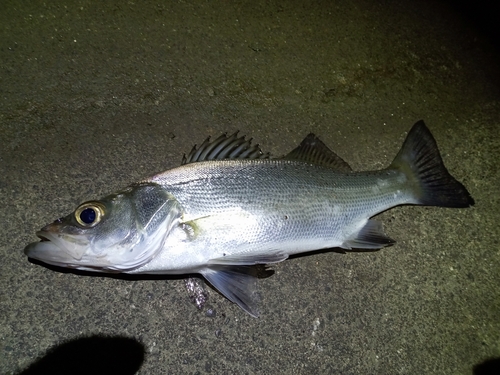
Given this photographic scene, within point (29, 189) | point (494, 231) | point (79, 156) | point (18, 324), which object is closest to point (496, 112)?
point (494, 231)

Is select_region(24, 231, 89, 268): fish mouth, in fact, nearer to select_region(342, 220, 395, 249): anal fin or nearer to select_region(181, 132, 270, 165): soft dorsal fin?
select_region(181, 132, 270, 165): soft dorsal fin


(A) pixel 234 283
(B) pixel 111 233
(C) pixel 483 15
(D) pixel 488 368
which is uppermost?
(C) pixel 483 15

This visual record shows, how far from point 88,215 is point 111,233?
150 mm

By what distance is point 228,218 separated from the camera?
1990mm

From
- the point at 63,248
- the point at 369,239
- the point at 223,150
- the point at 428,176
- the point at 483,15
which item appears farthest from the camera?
the point at 483,15

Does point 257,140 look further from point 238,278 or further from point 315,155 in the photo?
point 238,278

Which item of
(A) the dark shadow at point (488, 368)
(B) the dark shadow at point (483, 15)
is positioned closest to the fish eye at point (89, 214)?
(A) the dark shadow at point (488, 368)

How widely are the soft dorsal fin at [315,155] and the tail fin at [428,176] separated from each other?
41 centimetres

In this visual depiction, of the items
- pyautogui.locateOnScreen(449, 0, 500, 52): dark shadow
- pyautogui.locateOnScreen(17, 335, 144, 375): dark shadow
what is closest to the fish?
pyautogui.locateOnScreen(17, 335, 144, 375): dark shadow

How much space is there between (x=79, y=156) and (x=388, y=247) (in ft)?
7.34

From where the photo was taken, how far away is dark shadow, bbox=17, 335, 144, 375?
1993mm

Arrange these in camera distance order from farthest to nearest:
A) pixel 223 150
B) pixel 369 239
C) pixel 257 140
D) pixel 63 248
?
pixel 257 140 < pixel 369 239 < pixel 223 150 < pixel 63 248

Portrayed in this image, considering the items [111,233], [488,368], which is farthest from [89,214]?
[488,368]

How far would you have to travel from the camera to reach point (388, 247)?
8.43 feet
